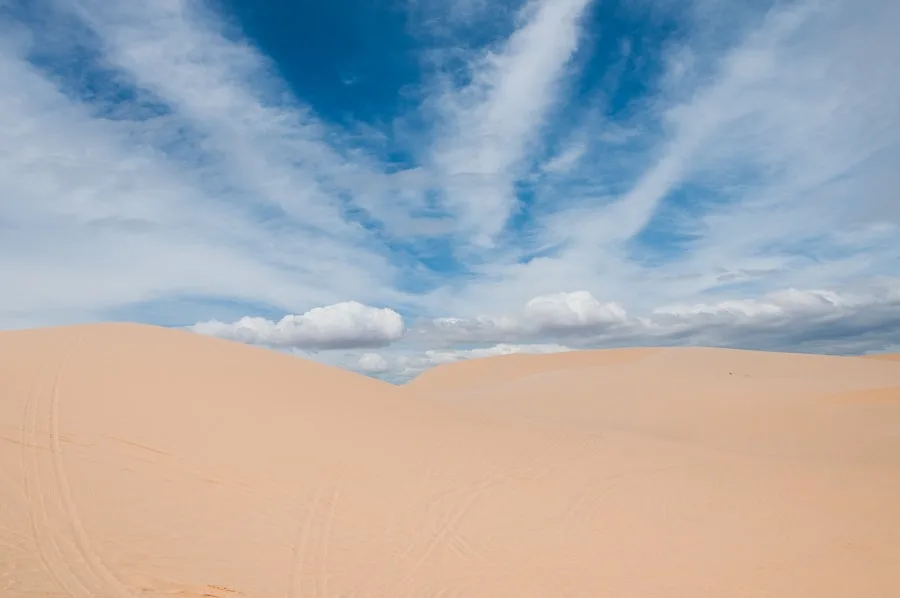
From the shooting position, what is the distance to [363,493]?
8.61 m

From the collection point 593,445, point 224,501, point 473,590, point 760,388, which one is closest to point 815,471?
point 593,445

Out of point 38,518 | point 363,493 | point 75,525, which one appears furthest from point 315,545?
point 38,518

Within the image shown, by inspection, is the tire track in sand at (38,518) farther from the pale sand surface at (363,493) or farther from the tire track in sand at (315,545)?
the tire track in sand at (315,545)

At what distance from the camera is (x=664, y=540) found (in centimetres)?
780

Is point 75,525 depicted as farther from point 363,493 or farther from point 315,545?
point 363,493

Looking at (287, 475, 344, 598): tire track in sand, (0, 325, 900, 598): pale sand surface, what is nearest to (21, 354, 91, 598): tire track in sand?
(0, 325, 900, 598): pale sand surface

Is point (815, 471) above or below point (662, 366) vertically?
below

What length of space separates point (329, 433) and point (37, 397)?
4.99m

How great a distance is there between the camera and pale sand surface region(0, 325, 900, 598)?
6.09 meters

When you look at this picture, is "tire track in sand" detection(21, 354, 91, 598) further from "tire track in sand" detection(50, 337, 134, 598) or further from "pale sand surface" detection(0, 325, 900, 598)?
"tire track in sand" detection(50, 337, 134, 598)

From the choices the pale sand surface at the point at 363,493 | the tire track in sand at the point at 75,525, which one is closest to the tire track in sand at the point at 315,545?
the pale sand surface at the point at 363,493

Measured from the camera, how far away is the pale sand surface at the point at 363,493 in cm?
609

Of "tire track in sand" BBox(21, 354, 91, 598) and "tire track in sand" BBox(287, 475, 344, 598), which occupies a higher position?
"tire track in sand" BBox(21, 354, 91, 598)

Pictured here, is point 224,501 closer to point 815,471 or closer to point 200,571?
point 200,571
